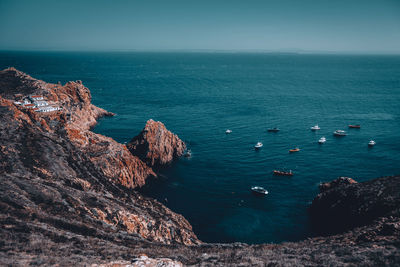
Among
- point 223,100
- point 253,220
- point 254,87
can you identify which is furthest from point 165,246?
point 254,87

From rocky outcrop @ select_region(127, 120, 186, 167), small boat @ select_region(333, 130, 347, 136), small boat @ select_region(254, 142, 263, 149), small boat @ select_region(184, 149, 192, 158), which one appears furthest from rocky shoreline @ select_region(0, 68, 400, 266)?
small boat @ select_region(333, 130, 347, 136)

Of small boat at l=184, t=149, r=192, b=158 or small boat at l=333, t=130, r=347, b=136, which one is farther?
small boat at l=333, t=130, r=347, b=136

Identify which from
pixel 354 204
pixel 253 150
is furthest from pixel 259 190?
pixel 253 150

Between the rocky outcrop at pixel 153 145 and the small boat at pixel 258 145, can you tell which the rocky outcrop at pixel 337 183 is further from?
the rocky outcrop at pixel 153 145

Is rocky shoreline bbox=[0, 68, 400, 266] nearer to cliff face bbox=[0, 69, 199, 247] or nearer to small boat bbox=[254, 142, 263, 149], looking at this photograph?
cliff face bbox=[0, 69, 199, 247]

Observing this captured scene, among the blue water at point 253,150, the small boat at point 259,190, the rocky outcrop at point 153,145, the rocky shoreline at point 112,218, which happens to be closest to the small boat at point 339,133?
the blue water at point 253,150
